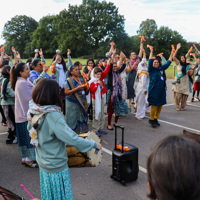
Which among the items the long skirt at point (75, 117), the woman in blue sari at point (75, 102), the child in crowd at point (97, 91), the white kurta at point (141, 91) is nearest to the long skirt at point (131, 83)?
the white kurta at point (141, 91)

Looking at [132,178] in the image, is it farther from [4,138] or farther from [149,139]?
[4,138]

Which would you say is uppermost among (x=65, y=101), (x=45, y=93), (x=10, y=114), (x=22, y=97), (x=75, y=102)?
(x=45, y=93)

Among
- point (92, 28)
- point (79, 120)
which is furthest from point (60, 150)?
point (92, 28)

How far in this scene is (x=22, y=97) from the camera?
3.85m

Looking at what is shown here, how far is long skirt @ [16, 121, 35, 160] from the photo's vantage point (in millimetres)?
4056

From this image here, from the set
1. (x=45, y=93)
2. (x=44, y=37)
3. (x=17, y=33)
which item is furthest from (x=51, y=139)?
(x=17, y=33)

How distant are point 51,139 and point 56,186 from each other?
1.77 feet

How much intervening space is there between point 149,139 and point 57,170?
3901mm

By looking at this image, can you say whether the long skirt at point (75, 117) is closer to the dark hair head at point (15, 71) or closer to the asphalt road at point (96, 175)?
the asphalt road at point (96, 175)

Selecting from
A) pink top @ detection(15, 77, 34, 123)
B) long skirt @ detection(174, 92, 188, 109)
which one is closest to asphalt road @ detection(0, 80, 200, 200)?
pink top @ detection(15, 77, 34, 123)

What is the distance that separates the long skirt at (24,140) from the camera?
4056mm

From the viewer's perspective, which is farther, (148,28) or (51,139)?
(148,28)

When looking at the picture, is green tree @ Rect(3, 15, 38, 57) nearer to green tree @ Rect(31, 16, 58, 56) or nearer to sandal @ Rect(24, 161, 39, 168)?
green tree @ Rect(31, 16, 58, 56)

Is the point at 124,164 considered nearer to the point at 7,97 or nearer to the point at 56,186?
the point at 56,186
